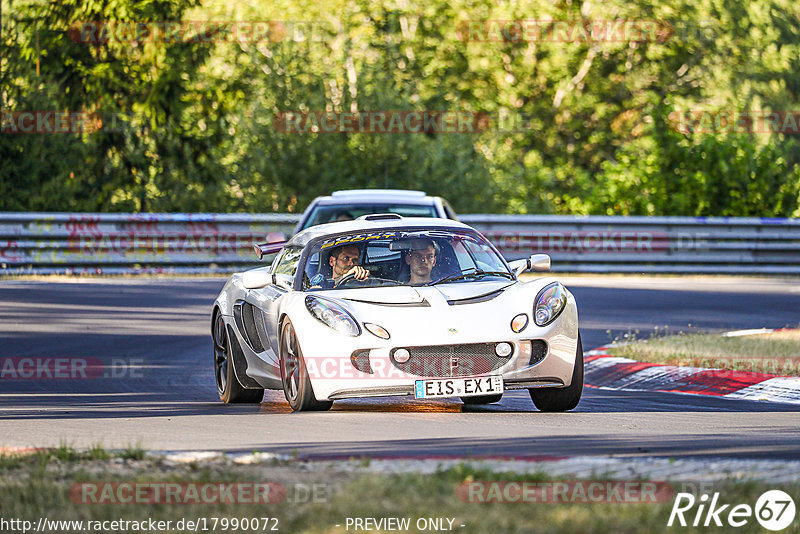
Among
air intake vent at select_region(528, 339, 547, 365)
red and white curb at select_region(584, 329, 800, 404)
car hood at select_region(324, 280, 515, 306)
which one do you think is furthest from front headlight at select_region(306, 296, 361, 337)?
red and white curb at select_region(584, 329, 800, 404)

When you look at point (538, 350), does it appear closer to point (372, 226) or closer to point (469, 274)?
point (469, 274)

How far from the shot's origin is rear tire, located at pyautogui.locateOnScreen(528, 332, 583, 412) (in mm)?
10141

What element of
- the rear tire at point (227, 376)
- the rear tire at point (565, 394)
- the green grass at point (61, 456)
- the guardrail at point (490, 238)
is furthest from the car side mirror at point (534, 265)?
the guardrail at point (490, 238)

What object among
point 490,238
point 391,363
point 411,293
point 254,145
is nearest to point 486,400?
point 411,293

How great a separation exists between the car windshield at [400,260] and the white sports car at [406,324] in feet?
0.03

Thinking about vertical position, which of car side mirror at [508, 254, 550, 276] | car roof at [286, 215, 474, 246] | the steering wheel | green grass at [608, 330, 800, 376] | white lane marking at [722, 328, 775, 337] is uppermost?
car roof at [286, 215, 474, 246]

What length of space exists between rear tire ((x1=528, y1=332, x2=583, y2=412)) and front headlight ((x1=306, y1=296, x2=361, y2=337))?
4.52ft

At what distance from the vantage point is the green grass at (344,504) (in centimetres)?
565

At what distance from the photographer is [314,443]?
813cm

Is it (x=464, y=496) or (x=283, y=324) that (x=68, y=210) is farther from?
(x=464, y=496)

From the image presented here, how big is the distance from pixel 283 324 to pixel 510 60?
124 ft

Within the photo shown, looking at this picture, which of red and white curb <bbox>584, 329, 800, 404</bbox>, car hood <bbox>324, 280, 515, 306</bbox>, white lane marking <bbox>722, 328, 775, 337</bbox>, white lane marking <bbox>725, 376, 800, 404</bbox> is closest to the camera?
car hood <bbox>324, 280, 515, 306</bbox>

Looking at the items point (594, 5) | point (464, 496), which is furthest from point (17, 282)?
point (594, 5)

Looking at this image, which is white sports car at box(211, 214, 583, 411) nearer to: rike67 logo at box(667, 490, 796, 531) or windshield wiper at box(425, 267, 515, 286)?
windshield wiper at box(425, 267, 515, 286)
